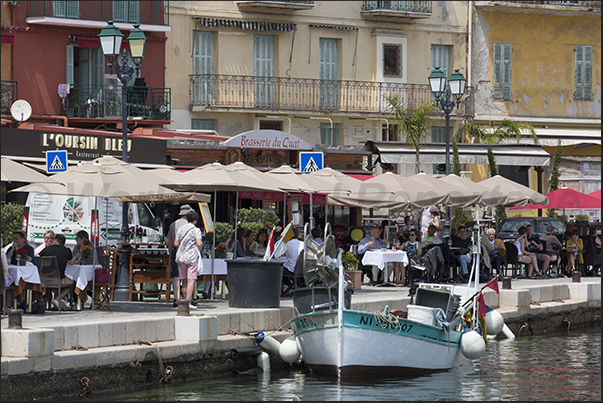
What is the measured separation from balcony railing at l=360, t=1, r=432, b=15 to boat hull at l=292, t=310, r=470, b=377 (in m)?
22.0

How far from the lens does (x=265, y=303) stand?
15.8 meters

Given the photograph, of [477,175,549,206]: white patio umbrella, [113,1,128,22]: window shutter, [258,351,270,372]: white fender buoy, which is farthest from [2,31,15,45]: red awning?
[258,351,270,372]: white fender buoy

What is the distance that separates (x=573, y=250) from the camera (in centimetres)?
2573

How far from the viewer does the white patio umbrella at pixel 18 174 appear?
15.1m

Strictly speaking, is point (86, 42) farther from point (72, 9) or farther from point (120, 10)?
point (120, 10)

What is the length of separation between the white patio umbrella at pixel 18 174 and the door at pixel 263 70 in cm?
1849

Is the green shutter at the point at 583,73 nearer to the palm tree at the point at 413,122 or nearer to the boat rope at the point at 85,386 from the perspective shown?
the palm tree at the point at 413,122

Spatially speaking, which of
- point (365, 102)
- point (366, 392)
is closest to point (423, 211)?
point (365, 102)

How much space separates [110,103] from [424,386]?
19.2 metres

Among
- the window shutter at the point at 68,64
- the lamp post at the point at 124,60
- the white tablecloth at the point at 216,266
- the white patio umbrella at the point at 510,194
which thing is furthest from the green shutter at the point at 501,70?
the white tablecloth at the point at 216,266

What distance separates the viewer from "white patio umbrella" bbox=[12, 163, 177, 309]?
51.0 feet

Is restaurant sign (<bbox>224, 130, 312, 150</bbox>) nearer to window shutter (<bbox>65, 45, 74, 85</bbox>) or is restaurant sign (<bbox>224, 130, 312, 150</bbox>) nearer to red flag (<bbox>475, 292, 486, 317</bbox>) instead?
window shutter (<bbox>65, 45, 74, 85</bbox>)

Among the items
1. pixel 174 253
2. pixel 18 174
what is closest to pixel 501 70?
pixel 174 253

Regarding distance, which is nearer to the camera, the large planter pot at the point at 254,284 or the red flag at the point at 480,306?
the large planter pot at the point at 254,284
